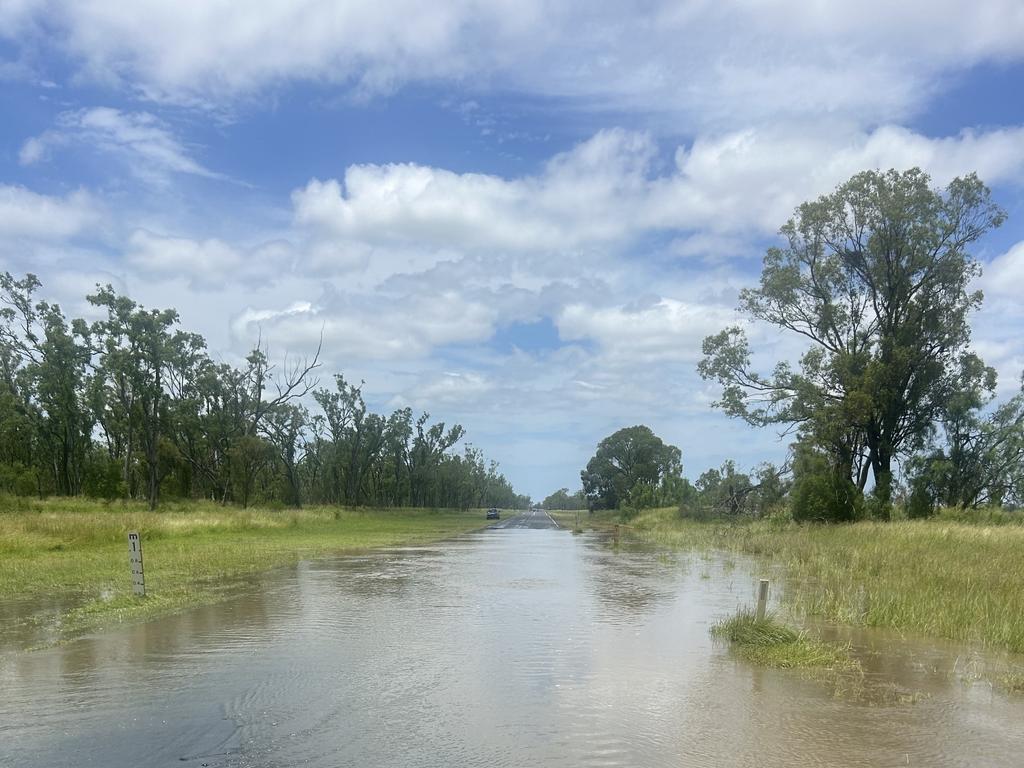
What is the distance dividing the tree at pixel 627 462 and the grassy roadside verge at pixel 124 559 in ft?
257

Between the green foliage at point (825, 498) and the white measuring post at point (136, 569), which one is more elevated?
the white measuring post at point (136, 569)

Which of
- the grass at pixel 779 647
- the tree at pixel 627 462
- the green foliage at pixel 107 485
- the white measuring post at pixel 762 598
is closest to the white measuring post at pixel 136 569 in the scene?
the grass at pixel 779 647

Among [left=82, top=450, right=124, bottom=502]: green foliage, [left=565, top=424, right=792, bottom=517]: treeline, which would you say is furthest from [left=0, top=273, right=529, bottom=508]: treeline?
[left=565, top=424, right=792, bottom=517]: treeline

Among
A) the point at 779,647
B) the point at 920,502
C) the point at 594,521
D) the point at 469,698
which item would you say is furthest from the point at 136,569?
the point at 594,521

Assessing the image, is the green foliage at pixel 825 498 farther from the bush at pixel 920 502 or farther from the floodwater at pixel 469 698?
the floodwater at pixel 469 698

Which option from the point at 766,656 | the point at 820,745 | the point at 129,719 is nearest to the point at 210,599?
the point at 129,719

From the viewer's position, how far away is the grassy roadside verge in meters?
13.5

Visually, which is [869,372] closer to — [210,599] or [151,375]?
[210,599]

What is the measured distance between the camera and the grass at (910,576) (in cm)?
1226

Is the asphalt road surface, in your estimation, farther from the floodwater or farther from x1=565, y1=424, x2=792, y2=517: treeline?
the floodwater

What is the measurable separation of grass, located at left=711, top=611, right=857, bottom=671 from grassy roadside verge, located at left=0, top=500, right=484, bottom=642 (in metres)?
9.45

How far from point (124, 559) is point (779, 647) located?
17.6m

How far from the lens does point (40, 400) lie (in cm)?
5625

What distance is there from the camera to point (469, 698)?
851 cm
